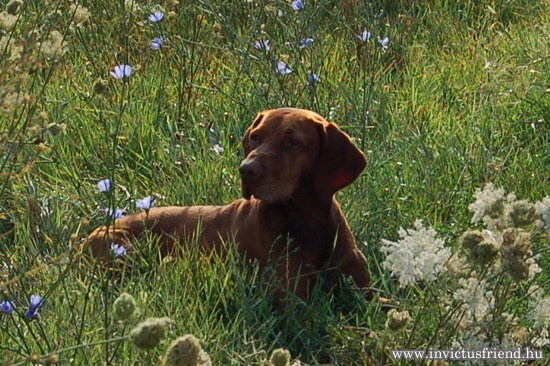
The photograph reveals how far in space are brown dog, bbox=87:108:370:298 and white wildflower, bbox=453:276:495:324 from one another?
62.6 inches

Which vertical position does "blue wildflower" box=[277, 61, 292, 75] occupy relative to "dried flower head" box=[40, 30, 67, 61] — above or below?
below

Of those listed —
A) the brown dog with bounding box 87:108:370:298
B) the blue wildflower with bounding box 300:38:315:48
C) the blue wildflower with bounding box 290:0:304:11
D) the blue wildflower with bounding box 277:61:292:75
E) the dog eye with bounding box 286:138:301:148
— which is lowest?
the brown dog with bounding box 87:108:370:298

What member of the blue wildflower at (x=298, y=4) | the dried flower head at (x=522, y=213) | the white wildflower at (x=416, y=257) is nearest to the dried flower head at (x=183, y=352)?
the white wildflower at (x=416, y=257)

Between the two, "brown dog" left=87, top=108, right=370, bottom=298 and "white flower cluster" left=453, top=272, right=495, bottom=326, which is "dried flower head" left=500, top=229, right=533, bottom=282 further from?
"brown dog" left=87, top=108, right=370, bottom=298

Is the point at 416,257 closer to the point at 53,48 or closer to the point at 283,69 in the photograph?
the point at 53,48

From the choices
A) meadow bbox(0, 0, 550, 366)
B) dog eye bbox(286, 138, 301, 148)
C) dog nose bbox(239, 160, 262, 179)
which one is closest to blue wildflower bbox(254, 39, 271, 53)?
meadow bbox(0, 0, 550, 366)

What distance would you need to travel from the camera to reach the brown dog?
4.45 metres

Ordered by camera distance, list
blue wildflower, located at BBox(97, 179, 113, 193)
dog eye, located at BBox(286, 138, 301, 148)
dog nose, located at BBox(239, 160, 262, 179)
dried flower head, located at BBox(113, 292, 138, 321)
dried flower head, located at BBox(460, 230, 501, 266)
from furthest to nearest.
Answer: dog eye, located at BBox(286, 138, 301, 148) < dog nose, located at BBox(239, 160, 262, 179) < blue wildflower, located at BBox(97, 179, 113, 193) < dried flower head, located at BBox(460, 230, 501, 266) < dried flower head, located at BBox(113, 292, 138, 321)

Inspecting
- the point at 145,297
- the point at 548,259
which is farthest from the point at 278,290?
the point at 548,259

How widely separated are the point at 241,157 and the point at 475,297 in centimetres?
259

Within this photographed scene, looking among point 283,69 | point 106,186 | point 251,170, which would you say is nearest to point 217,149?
point 283,69

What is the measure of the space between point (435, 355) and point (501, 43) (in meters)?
3.71

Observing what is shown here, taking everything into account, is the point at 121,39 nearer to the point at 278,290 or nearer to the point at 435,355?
the point at 278,290

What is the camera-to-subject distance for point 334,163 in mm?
4570
